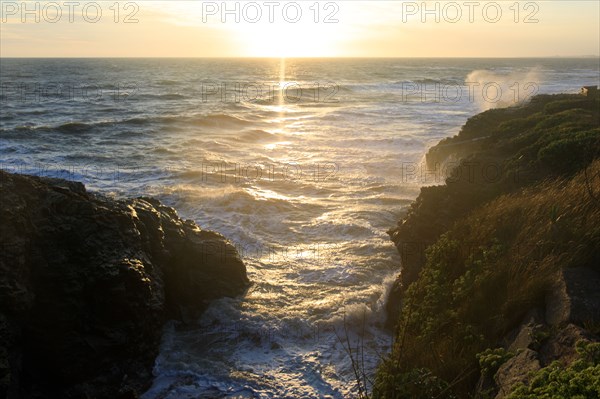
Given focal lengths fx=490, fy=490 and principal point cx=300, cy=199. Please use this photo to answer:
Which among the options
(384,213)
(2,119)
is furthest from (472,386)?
(2,119)

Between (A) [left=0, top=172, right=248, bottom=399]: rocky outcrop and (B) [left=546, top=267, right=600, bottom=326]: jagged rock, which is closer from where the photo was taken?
(B) [left=546, top=267, right=600, bottom=326]: jagged rock

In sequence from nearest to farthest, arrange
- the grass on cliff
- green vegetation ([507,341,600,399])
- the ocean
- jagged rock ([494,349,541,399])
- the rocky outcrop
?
green vegetation ([507,341,600,399]) → jagged rock ([494,349,541,399]) → the grass on cliff → the rocky outcrop → the ocean

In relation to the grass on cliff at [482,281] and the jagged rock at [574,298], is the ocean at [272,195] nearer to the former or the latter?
the grass on cliff at [482,281]

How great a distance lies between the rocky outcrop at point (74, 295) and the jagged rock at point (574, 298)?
5699mm

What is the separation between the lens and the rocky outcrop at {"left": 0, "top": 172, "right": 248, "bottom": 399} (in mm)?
6742

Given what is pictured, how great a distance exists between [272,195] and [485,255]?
10654 millimetres

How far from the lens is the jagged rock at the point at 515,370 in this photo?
15.1ft

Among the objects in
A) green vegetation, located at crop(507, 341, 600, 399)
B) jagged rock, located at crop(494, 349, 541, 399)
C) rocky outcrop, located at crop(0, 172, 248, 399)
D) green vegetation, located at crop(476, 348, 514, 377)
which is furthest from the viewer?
rocky outcrop, located at crop(0, 172, 248, 399)

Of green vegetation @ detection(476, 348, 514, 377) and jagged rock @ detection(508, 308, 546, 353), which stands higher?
jagged rock @ detection(508, 308, 546, 353)

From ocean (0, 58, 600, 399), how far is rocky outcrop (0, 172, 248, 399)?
66 cm

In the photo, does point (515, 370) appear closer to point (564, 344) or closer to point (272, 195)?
point (564, 344)

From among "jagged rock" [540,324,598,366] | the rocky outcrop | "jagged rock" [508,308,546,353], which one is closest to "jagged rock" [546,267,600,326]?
"jagged rock" [508,308,546,353]

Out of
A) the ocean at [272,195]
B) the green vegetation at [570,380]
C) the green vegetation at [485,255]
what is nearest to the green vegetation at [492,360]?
the green vegetation at [485,255]

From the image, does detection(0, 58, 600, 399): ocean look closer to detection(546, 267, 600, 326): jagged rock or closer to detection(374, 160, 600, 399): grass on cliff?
detection(374, 160, 600, 399): grass on cliff
